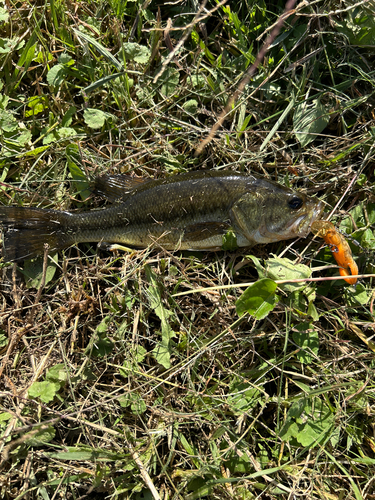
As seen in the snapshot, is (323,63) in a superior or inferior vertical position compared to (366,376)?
superior

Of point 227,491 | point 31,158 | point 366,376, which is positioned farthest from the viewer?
point 31,158

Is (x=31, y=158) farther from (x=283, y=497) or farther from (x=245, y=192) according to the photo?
(x=283, y=497)

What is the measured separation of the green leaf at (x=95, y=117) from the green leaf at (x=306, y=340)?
2468mm

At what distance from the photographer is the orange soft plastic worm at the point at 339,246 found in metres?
3.10

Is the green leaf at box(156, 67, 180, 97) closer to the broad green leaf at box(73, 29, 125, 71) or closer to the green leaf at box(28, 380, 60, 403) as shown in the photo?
the broad green leaf at box(73, 29, 125, 71)

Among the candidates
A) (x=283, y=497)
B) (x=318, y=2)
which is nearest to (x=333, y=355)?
(x=283, y=497)

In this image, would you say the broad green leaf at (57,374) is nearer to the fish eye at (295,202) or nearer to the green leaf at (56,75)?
the fish eye at (295,202)

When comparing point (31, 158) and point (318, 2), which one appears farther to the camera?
point (31, 158)

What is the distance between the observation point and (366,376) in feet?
10.2

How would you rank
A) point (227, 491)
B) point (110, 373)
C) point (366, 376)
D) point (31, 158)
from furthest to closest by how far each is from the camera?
point (31, 158)
point (110, 373)
point (366, 376)
point (227, 491)

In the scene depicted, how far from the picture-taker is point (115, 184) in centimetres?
355

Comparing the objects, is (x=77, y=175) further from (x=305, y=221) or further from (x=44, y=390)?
(x=305, y=221)

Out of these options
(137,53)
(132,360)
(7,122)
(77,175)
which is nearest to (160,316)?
(132,360)

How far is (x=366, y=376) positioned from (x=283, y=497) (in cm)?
110
